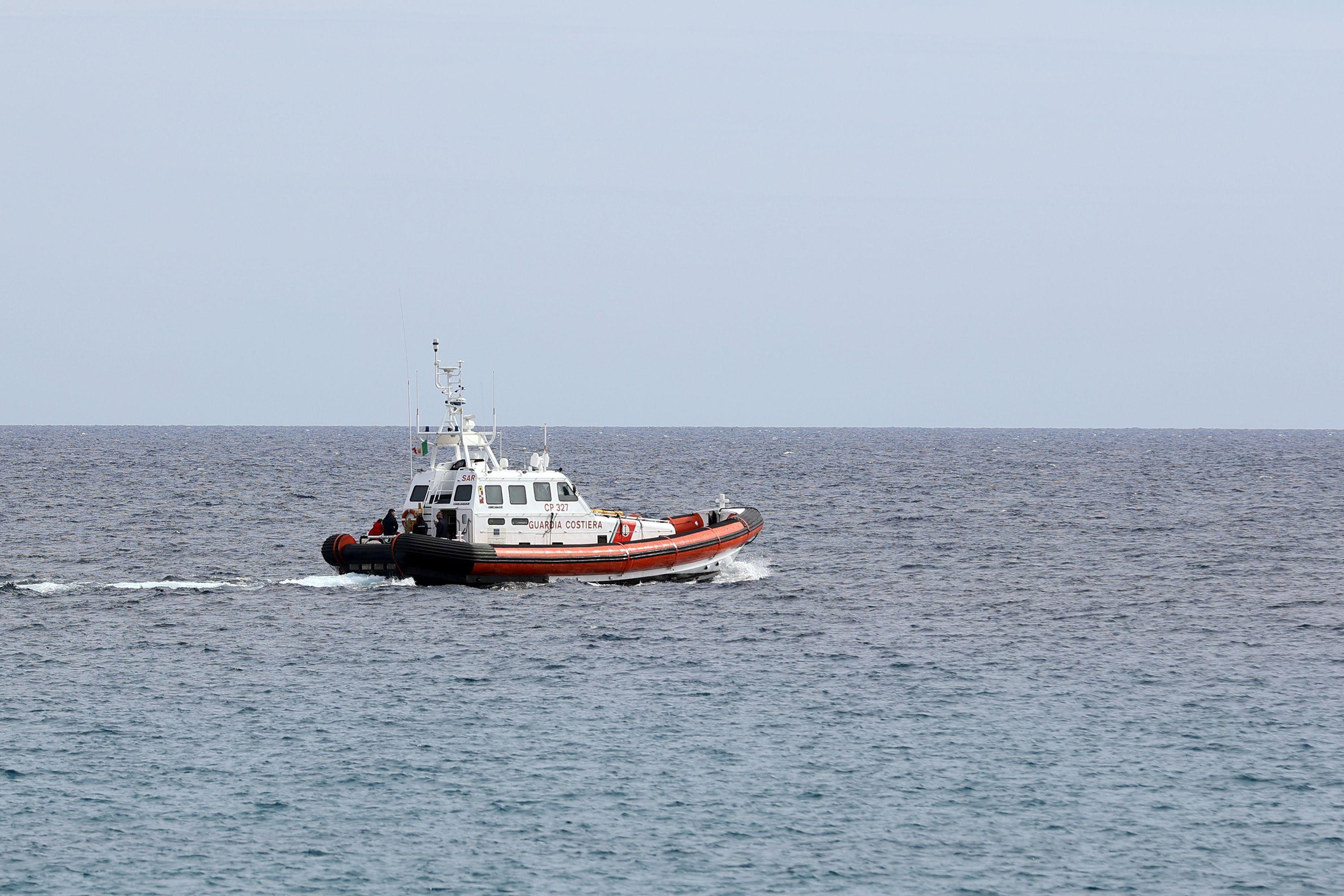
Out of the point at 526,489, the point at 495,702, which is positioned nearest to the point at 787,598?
the point at 526,489

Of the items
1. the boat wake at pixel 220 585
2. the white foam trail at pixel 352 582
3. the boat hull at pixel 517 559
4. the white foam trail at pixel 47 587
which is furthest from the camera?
the white foam trail at pixel 352 582

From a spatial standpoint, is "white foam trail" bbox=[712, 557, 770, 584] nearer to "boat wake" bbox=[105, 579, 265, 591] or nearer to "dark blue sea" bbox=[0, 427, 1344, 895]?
"dark blue sea" bbox=[0, 427, 1344, 895]

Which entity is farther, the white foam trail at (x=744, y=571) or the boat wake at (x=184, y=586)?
the white foam trail at (x=744, y=571)

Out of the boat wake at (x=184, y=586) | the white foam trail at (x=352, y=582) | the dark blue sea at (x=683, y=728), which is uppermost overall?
the white foam trail at (x=352, y=582)

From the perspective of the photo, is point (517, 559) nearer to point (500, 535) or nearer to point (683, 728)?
point (500, 535)

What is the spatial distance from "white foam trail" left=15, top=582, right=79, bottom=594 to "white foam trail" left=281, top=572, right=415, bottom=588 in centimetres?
577

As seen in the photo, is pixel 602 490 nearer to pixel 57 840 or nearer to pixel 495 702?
pixel 495 702

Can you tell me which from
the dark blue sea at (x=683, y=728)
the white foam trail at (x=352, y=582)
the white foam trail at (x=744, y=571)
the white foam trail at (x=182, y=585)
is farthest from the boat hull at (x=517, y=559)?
the white foam trail at (x=182, y=585)

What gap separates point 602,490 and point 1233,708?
62211 mm

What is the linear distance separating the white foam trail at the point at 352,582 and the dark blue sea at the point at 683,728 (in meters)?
0.24

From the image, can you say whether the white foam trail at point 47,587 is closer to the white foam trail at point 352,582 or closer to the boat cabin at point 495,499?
the white foam trail at point 352,582

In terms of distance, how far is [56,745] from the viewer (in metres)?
21.4

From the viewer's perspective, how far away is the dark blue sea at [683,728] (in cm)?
1695

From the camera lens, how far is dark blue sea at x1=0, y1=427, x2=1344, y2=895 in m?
17.0
